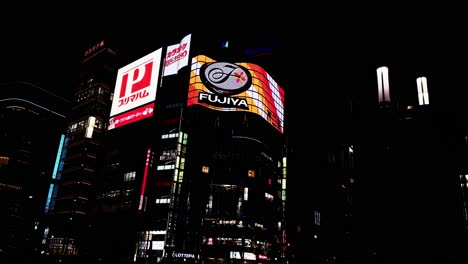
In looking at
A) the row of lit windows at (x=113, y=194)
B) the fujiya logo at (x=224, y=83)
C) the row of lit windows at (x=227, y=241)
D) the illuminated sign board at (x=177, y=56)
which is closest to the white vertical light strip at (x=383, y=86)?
the illuminated sign board at (x=177, y=56)

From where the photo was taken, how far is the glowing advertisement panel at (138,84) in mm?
21656

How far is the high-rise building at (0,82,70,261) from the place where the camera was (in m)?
80.6

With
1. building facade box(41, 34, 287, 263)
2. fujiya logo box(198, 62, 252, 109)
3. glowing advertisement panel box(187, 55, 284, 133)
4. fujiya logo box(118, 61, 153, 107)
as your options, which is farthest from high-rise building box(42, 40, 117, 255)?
fujiya logo box(118, 61, 153, 107)

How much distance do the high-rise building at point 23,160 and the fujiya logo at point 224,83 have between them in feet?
203

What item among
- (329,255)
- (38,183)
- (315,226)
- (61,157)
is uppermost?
(61,157)

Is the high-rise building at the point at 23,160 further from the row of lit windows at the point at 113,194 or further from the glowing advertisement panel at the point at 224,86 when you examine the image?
the glowing advertisement panel at the point at 224,86

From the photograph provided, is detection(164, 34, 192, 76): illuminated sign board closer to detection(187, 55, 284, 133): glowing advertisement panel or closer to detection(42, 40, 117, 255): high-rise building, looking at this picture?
detection(187, 55, 284, 133): glowing advertisement panel

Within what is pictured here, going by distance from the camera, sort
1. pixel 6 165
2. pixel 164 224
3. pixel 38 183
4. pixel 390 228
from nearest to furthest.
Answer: pixel 390 228 < pixel 164 224 < pixel 6 165 < pixel 38 183

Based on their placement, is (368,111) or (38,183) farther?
(38,183)

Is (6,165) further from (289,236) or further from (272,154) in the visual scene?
(289,236)

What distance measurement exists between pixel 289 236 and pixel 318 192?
20984mm

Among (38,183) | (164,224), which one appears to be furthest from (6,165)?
(164,224)

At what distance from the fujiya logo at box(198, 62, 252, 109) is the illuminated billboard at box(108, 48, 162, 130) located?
537 inches

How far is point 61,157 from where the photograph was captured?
94.3 meters
